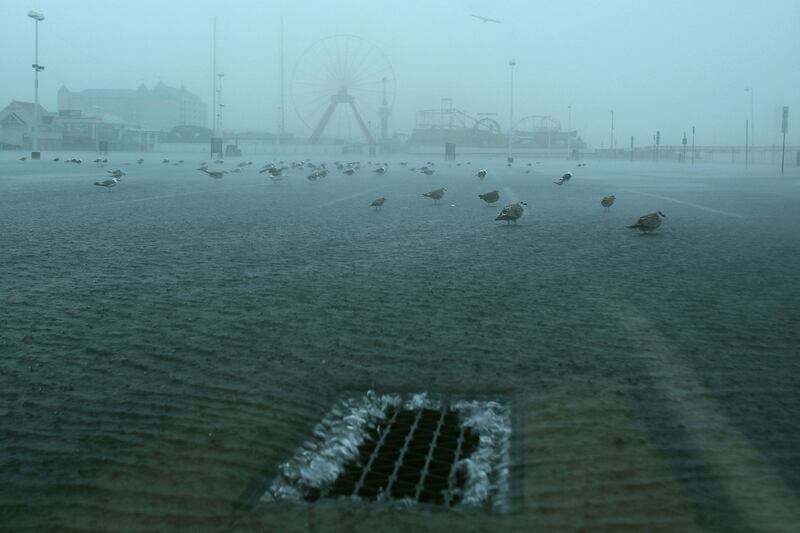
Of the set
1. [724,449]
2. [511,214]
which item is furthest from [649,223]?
[724,449]

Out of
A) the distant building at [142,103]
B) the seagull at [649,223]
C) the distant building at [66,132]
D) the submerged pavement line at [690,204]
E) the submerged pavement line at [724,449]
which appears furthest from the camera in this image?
the distant building at [142,103]

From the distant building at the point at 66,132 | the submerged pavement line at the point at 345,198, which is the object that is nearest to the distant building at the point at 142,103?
the distant building at the point at 66,132

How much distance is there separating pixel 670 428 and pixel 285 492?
1703 mm

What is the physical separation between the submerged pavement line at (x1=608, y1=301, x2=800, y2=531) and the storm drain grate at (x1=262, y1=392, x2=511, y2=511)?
795mm

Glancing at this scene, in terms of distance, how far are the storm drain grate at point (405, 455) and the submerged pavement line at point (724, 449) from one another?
79cm

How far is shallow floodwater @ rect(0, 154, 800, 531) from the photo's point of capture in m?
3.04

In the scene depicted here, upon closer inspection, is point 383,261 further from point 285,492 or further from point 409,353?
point 285,492

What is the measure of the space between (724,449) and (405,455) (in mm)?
1289

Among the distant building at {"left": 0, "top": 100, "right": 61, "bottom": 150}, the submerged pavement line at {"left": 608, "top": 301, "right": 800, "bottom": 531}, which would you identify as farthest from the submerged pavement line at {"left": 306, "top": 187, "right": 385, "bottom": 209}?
the distant building at {"left": 0, "top": 100, "right": 61, "bottom": 150}

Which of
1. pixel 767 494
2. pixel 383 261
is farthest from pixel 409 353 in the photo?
pixel 383 261

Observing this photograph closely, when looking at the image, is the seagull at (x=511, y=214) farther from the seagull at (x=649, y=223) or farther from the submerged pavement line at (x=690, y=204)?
the submerged pavement line at (x=690, y=204)

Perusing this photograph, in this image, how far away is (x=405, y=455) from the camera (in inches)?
144

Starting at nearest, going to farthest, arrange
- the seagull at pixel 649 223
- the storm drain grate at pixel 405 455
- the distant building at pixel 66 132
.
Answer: the storm drain grate at pixel 405 455 → the seagull at pixel 649 223 → the distant building at pixel 66 132

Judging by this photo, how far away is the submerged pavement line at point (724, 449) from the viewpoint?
2949 mm
